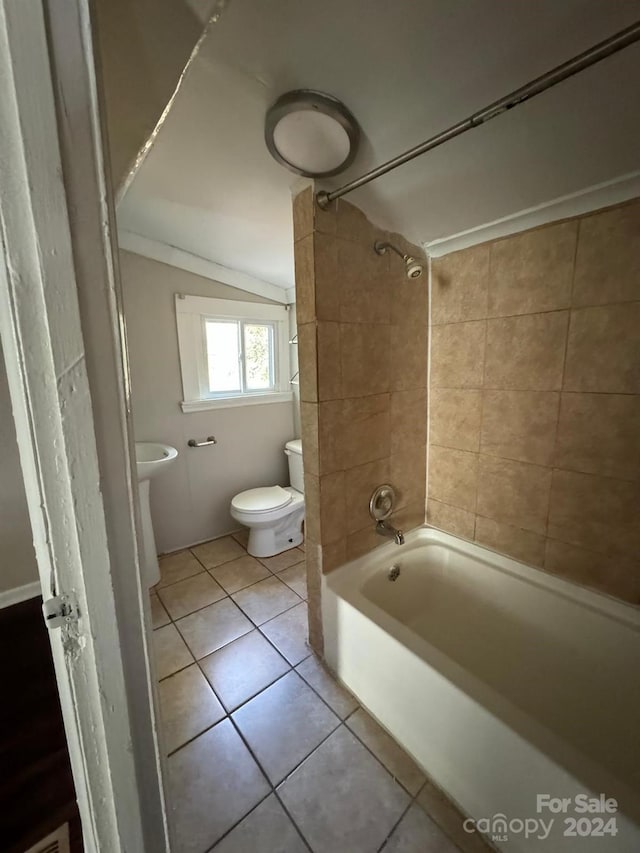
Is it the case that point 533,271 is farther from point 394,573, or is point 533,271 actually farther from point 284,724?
point 284,724

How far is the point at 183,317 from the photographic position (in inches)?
85.4

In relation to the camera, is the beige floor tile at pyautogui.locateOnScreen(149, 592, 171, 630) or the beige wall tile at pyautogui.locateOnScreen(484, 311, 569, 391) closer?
the beige wall tile at pyautogui.locateOnScreen(484, 311, 569, 391)

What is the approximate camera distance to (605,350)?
3.94 ft

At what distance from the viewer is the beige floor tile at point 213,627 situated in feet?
5.20

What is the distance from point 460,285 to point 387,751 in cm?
192

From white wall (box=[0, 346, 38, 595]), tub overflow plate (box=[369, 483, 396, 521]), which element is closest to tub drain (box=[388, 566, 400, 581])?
tub overflow plate (box=[369, 483, 396, 521])

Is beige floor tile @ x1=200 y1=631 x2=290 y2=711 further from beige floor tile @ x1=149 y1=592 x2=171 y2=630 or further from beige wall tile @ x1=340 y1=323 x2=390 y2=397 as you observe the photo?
beige wall tile @ x1=340 y1=323 x2=390 y2=397

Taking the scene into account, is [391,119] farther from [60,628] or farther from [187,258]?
[187,258]

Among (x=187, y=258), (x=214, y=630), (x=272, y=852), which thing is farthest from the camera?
(x=187, y=258)

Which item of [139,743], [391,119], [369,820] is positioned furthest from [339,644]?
[391,119]

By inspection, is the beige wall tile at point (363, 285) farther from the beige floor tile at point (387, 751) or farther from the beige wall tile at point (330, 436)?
the beige floor tile at point (387, 751)

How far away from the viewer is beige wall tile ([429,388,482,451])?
1596mm

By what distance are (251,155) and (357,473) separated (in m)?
1.27

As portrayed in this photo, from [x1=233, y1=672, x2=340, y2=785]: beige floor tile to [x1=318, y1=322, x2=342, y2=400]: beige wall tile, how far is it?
1.23m
